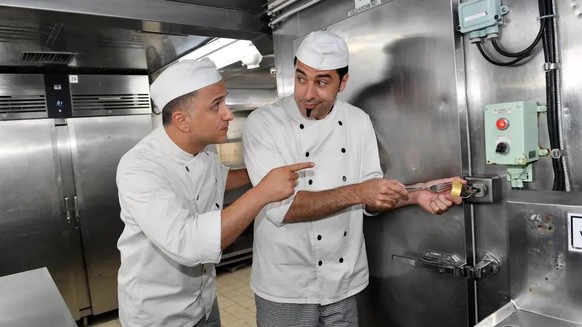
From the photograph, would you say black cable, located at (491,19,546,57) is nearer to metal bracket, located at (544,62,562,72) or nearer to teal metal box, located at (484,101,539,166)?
metal bracket, located at (544,62,562,72)

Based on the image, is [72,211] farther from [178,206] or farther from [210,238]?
[210,238]

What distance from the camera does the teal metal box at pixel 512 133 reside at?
1.29 meters

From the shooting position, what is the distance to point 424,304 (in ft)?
5.71

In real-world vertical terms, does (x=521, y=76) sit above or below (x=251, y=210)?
above

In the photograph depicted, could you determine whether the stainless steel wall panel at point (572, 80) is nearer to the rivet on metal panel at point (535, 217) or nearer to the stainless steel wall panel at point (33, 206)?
the rivet on metal panel at point (535, 217)

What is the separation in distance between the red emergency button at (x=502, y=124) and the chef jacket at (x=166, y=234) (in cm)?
102

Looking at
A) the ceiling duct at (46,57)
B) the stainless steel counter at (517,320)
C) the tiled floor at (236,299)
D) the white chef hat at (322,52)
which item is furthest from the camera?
the tiled floor at (236,299)

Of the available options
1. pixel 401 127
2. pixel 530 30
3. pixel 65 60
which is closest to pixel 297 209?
pixel 401 127

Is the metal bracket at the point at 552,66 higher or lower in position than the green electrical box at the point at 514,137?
higher

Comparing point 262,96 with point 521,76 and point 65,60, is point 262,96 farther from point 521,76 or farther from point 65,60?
point 521,76

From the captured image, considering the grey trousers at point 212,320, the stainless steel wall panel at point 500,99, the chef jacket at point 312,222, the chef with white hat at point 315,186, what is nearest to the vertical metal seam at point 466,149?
the stainless steel wall panel at point 500,99

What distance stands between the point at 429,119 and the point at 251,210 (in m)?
0.83

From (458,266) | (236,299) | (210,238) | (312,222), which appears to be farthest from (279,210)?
(236,299)

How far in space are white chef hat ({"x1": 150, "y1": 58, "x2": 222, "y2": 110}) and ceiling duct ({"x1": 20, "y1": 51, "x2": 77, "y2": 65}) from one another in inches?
85.0
